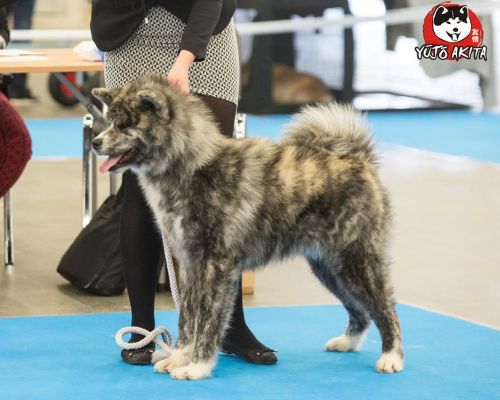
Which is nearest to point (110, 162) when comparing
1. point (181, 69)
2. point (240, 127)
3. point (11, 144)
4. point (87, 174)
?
point (181, 69)

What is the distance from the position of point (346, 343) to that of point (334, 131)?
708 millimetres

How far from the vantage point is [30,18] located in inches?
388

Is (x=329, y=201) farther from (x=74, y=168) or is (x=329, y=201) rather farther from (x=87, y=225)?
(x=74, y=168)

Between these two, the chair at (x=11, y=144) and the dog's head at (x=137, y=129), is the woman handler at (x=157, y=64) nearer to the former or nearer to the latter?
the dog's head at (x=137, y=129)

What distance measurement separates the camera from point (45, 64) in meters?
4.08

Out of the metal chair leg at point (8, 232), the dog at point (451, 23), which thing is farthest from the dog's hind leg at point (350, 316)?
the dog at point (451, 23)

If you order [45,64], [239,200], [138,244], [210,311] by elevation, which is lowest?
[210,311]

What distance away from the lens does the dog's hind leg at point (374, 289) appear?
2990mm

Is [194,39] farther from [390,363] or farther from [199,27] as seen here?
[390,363]

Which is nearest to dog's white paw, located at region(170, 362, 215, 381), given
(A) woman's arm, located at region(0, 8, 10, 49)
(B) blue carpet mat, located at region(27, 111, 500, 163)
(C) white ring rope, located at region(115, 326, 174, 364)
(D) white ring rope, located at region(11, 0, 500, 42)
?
(C) white ring rope, located at region(115, 326, 174, 364)

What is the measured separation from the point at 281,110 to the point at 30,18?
2590 mm

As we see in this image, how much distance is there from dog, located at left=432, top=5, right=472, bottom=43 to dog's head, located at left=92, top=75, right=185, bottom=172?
22.3 feet

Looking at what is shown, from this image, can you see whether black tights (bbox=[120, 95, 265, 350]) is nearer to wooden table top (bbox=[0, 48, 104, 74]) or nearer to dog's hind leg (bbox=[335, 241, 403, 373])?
dog's hind leg (bbox=[335, 241, 403, 373])

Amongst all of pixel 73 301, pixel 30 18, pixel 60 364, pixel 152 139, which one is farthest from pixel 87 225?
pixel 30 18
